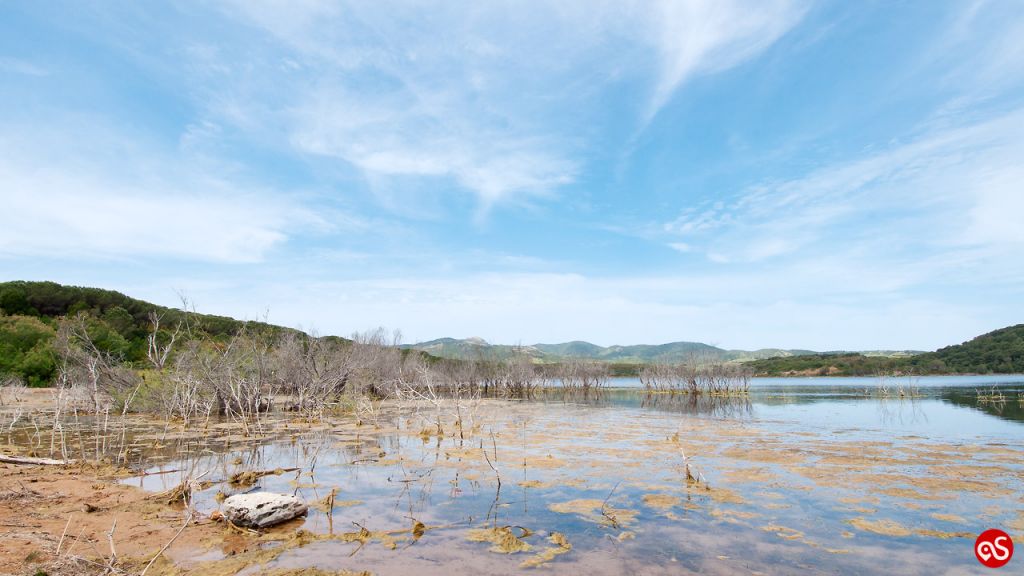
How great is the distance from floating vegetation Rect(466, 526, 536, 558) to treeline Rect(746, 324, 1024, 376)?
87.6 m

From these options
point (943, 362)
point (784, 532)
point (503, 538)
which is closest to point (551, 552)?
point (503, 538)

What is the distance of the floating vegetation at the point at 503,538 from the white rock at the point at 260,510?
3.67 metres

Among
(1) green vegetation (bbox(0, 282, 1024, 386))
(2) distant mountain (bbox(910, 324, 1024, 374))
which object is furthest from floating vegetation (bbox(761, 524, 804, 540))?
(2) distant mountain (bbox(910, 324, 1024, 374))

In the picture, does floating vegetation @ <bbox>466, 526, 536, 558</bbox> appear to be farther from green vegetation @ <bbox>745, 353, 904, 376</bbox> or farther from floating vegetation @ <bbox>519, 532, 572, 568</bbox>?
green vegetation @ <bbox>745, 353, 904, 376</bbox>

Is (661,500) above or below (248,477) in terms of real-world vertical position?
below

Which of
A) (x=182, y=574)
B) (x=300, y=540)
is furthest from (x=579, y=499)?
(x=182, y=574)

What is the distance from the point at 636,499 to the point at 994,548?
6088mm

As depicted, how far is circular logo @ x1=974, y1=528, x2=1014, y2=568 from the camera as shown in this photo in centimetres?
792

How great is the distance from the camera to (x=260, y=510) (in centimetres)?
950

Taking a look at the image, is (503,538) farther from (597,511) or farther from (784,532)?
(784,532)

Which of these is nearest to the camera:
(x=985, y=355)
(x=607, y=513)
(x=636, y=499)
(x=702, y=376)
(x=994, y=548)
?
(x=994, y=548)

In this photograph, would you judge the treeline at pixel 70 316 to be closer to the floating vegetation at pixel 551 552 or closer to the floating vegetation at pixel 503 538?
the floating vegetation at pixel 503 538

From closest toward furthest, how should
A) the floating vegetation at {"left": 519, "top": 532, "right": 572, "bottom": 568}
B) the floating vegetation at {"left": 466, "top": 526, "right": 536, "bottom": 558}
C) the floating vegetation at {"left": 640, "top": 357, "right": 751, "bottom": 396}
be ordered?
the floating vegetation at {"left": 519, "top": 532, "right": 572, "bottom": 568}, the floating vegetation at {"left": 466, "top": 526, "right": 536, "bottom": 558}, the floating vegetation at {"left": 640, "top": 357, "right": 751, "bottom": 396}

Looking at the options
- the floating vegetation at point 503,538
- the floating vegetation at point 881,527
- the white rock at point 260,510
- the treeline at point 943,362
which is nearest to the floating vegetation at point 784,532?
the floating vegetation at point 881,527
